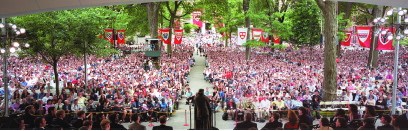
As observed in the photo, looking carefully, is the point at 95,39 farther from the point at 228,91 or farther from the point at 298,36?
the point at 298,36

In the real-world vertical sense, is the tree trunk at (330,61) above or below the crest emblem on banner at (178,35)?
below

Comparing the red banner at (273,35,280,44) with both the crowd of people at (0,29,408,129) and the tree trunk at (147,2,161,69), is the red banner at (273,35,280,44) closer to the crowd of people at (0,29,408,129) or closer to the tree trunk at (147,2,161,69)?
the crowd of people at (0,29,408,129)

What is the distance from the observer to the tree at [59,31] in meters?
22.2

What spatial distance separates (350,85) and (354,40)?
39.5 ft

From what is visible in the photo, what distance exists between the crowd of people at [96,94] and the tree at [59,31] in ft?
6.70

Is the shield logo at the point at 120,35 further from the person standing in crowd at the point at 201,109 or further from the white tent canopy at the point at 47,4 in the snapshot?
the person standing in crowd at the point at 201,109

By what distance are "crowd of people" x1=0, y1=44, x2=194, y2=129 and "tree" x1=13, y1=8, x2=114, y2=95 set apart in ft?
6.70

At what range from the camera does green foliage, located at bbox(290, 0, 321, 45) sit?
4147 centimetres

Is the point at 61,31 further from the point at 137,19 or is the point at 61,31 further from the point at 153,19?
the point at 137,19

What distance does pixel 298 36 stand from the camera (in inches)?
1693

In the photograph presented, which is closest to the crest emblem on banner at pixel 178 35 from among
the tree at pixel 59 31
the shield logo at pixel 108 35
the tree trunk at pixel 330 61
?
the shield logo at pixel 108 35

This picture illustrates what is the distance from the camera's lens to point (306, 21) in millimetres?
41781

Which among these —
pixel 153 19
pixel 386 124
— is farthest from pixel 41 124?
pixel 153 19

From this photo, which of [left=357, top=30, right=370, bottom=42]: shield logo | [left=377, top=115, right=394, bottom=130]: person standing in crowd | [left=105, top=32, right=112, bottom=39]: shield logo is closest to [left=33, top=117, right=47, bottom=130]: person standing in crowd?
[left=377, top=115, right=394, bottom=130]: person standing in crowd
